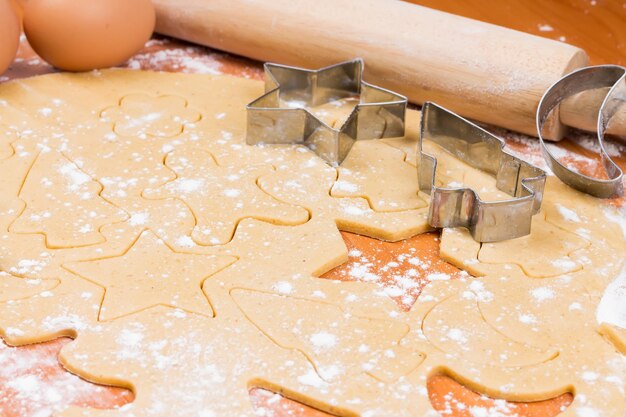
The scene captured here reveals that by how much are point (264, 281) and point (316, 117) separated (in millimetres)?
470

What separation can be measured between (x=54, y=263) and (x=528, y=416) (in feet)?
2.29

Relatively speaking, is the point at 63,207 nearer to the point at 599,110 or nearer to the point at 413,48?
the point at 413,48

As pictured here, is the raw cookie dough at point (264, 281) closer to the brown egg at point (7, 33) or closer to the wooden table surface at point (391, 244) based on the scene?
the wooden table surface at point (391, 244)

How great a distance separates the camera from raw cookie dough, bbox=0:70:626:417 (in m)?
1.10

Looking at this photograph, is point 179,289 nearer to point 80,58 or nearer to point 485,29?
point 80,58

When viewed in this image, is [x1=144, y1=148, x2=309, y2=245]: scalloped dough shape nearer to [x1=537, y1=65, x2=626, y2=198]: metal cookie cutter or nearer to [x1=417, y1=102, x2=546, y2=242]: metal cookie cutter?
[x1=417, y1=102, x2=546, y2=242]: metal cookie cutter

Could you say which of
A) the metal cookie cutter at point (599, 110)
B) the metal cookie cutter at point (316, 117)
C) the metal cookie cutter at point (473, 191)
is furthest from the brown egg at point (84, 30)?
the metal cookie cutter at point (599, 110)

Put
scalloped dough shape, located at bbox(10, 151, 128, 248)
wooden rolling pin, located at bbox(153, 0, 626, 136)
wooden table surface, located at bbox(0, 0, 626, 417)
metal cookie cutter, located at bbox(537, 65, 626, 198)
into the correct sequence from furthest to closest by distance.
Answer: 1. wooden rolling pin, located at bbox(153, 0, 626, 136)
2. metal cookie cutter, located at bbox(537, 65, 626, 198)
3. scalloped dough shape, located at bbox(10, 151, 128, 248)
4. wooden table surface, located at bbox(0, 0, 626, 417)

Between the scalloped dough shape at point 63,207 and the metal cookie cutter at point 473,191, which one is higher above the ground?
the metal cookie cutter at point 473,191

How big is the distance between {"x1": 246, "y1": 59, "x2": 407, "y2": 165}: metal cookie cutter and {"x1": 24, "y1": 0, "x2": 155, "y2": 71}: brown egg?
0.33 metres

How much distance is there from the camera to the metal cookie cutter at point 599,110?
1.52m

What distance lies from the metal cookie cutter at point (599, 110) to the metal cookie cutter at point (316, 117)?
283 millimetres

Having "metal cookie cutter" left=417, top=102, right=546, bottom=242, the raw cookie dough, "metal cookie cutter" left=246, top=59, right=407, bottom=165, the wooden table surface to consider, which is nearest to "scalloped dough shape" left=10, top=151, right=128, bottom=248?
the raw cookie dough

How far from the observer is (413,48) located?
1810mm
